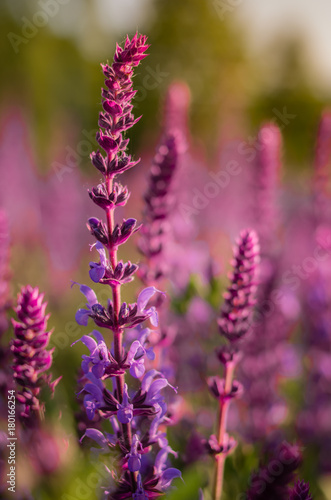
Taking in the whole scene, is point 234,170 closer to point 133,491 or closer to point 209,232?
point 209,232

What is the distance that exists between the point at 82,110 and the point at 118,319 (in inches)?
499

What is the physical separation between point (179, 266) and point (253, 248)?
4.14 feet

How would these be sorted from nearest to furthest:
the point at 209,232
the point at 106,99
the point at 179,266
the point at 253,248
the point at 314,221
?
the point at 106,99
the point at 253,248
the point at 179,266
the point at 314,221
the point at 209,232

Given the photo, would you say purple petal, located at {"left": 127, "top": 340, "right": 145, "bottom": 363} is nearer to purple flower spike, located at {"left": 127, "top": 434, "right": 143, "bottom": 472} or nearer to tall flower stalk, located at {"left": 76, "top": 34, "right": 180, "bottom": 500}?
tall flower stalk, located at {"left": 76, "top": 34, "right": 180, "bottom": 500}

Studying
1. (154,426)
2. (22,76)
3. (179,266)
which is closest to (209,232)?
(179,266)

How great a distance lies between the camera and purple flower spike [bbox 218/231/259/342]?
1.14m

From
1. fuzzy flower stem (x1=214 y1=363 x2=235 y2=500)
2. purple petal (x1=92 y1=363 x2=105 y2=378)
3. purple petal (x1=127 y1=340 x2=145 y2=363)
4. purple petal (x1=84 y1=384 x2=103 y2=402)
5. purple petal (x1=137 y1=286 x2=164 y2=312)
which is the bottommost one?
fuzzy flower stem (x1=214 y1=363 x2=235 y2=500)

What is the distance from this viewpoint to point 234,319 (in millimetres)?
1185

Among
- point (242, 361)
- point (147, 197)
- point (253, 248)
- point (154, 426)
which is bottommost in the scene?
point (242, 361)

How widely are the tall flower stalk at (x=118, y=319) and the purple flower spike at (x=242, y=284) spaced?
0.24 meters

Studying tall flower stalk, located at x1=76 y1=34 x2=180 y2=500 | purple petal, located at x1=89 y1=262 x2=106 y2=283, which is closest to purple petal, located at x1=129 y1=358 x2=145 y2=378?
tall flower stalk, located at x1=76 y1=34 x2=180 y2=500

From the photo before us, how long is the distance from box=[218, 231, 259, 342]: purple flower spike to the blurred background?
0.41 meters

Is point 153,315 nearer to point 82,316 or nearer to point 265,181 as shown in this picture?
point 82,316

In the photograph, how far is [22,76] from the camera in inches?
558
